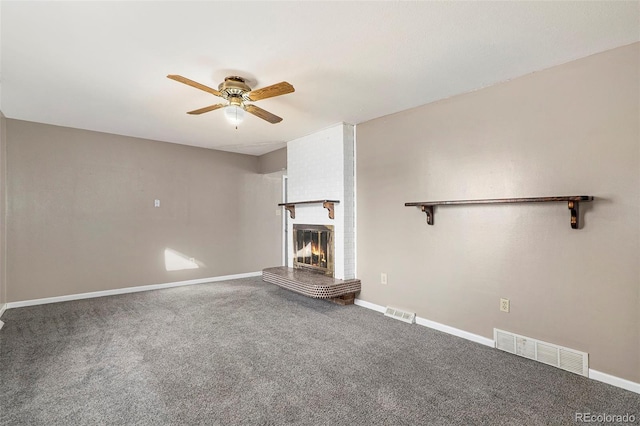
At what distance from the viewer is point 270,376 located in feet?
7.36

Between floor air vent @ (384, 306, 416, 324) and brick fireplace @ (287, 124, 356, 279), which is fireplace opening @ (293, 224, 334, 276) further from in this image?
floor air vent @ (384, 306, 416, 324)

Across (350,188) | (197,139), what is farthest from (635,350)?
(197,139)

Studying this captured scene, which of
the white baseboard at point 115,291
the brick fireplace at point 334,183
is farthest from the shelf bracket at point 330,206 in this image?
the white baseboard at point 115,291

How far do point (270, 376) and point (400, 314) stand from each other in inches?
70.4

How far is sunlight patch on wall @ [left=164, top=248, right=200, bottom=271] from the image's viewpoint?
5.12 meters

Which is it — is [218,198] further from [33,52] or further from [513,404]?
[513,404]

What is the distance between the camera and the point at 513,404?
1.91 m

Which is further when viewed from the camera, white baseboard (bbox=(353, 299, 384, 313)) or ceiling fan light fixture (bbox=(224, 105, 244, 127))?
white baseboard (bbox=(353, 299, 384, 313))

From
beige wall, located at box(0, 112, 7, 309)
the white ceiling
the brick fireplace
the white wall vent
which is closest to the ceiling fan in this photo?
the white ceiling

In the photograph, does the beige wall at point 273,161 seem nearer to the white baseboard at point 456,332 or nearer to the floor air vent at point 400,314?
the floor air vent at point 400,314

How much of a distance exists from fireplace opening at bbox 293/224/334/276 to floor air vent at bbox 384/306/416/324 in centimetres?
94

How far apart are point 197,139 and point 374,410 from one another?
4531mm

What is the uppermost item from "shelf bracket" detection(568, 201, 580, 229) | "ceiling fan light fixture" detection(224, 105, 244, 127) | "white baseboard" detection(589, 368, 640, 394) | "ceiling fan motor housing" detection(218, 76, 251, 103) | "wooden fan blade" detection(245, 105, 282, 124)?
"ceiling fan motor housing" detection(218, 76, 251, 103)

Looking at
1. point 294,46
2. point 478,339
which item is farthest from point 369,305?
point 294,46
